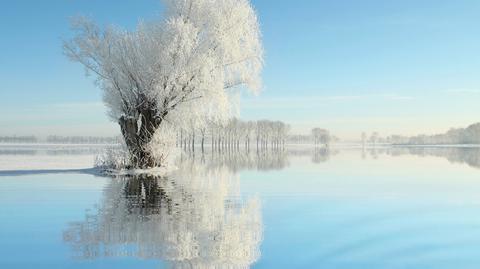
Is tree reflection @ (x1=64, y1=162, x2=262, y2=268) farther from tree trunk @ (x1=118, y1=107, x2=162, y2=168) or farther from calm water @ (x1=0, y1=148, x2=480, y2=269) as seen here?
tree trunk @ (x1=118, y1=107, x2=162, y2=168)

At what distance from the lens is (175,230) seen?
26.9ft

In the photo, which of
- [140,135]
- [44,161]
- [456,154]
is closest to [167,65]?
[140,135]

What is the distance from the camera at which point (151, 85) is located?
920 inches

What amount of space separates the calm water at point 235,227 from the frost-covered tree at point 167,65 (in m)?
8.60

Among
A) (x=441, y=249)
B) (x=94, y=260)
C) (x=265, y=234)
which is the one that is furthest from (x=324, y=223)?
(x=94, y=260)

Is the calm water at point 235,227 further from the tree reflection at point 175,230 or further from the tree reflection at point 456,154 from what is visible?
the tree reflection at point 456,154

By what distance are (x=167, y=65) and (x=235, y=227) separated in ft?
50.1

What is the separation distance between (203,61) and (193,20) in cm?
257

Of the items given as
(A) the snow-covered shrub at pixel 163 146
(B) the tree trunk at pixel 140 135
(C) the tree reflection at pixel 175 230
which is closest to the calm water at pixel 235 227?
(C) the tree reflection at pixel 175 230

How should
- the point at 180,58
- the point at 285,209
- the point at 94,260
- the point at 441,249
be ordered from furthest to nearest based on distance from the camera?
the point at 180,58 < the point at 285,209 < the point at 441,249 < the point at 94,260

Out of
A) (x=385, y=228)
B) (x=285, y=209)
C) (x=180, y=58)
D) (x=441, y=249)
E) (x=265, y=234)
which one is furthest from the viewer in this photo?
(x=180, y=58)

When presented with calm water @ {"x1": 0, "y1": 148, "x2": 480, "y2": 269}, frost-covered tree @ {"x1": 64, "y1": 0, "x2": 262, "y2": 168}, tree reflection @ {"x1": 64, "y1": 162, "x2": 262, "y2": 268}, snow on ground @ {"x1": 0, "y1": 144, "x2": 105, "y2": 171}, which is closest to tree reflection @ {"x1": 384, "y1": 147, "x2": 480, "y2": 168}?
frost-covered tree @ {"x1": 64, "y1": 0, "x2": 262, "y2": 168}

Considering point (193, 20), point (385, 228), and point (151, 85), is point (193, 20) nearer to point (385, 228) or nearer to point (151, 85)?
point (151, 85)

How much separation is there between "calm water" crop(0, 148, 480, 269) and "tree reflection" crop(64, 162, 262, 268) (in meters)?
0.02
